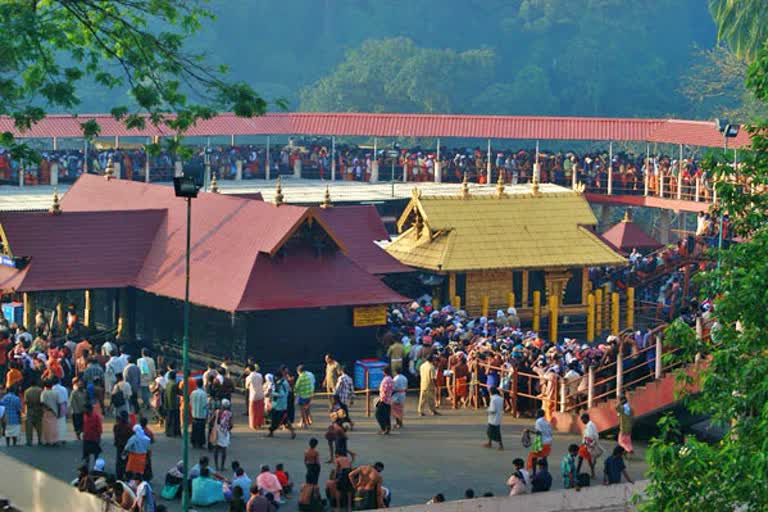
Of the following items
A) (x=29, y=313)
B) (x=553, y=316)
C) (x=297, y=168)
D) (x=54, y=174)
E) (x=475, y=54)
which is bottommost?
(x=29, y=313)

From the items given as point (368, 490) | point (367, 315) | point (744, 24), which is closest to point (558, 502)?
point (368, 490)

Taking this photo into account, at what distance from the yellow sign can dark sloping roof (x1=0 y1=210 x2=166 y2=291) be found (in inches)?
193

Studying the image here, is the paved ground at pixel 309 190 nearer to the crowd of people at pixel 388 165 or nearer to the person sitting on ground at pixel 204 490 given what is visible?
the crowd of people at pixel 388 165

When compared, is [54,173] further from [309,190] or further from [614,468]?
[614,468]

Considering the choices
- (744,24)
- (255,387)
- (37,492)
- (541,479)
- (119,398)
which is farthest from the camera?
(744,24)

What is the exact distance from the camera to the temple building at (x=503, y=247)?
132 feet

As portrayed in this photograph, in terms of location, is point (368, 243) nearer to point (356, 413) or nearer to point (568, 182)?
point (356, 413)

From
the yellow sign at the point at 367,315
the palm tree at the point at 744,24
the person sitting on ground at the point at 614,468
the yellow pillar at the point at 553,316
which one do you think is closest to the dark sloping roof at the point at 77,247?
the yellow sign at the point at 367,315

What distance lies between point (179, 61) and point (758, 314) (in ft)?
30.1

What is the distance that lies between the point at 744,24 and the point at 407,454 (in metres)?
45.3

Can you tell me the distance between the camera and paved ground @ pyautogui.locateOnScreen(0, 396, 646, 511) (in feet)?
85.0

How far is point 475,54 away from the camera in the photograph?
10044cm

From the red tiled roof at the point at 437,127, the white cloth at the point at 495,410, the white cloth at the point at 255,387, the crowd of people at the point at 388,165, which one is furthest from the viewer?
the red tiled roof at the point at 437,127

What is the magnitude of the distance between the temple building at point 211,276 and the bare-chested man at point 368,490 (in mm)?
9260
